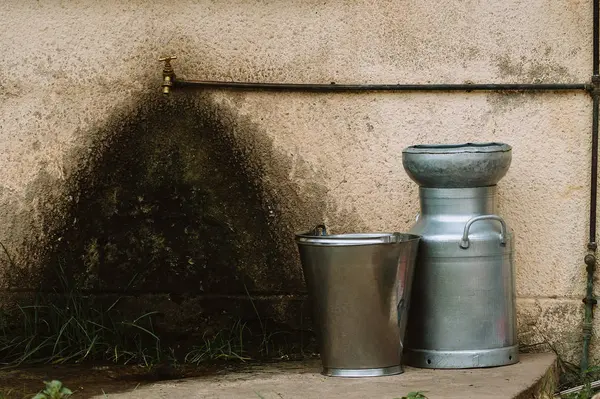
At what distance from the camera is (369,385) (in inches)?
140

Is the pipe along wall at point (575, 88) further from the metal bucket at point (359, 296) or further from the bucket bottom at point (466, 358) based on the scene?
the metal bucket at point (359, 296)

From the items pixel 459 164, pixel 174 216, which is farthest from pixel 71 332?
pixel 459 164

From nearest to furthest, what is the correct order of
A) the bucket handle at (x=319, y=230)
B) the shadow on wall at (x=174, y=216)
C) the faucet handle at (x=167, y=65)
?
the bucket handle at (x=319, y=230) → the faucet handle at (x=167, y=65) → the shadow on wall at (x=174, y=216)

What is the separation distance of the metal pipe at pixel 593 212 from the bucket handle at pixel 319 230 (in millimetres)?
1103

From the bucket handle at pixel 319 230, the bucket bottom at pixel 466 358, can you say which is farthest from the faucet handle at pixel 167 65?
the bucket bottom at pixel 466 358

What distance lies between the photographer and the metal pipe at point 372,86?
4.18 meters

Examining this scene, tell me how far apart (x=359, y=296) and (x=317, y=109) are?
3.27ft

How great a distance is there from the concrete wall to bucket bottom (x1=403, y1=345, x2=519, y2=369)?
0.39m

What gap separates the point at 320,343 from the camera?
3803mm

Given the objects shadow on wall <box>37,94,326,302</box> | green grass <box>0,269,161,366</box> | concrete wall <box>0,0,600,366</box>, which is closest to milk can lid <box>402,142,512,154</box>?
concrete wall <box>0,0,600,366</box>

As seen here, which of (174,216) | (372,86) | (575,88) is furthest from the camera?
(174,216)

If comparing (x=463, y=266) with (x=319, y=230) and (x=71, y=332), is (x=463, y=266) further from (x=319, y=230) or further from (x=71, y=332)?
(x=71, y=332)

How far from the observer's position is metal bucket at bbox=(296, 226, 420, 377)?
367 centimetres

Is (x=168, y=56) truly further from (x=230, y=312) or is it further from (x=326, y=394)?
(x=326, y=394)
